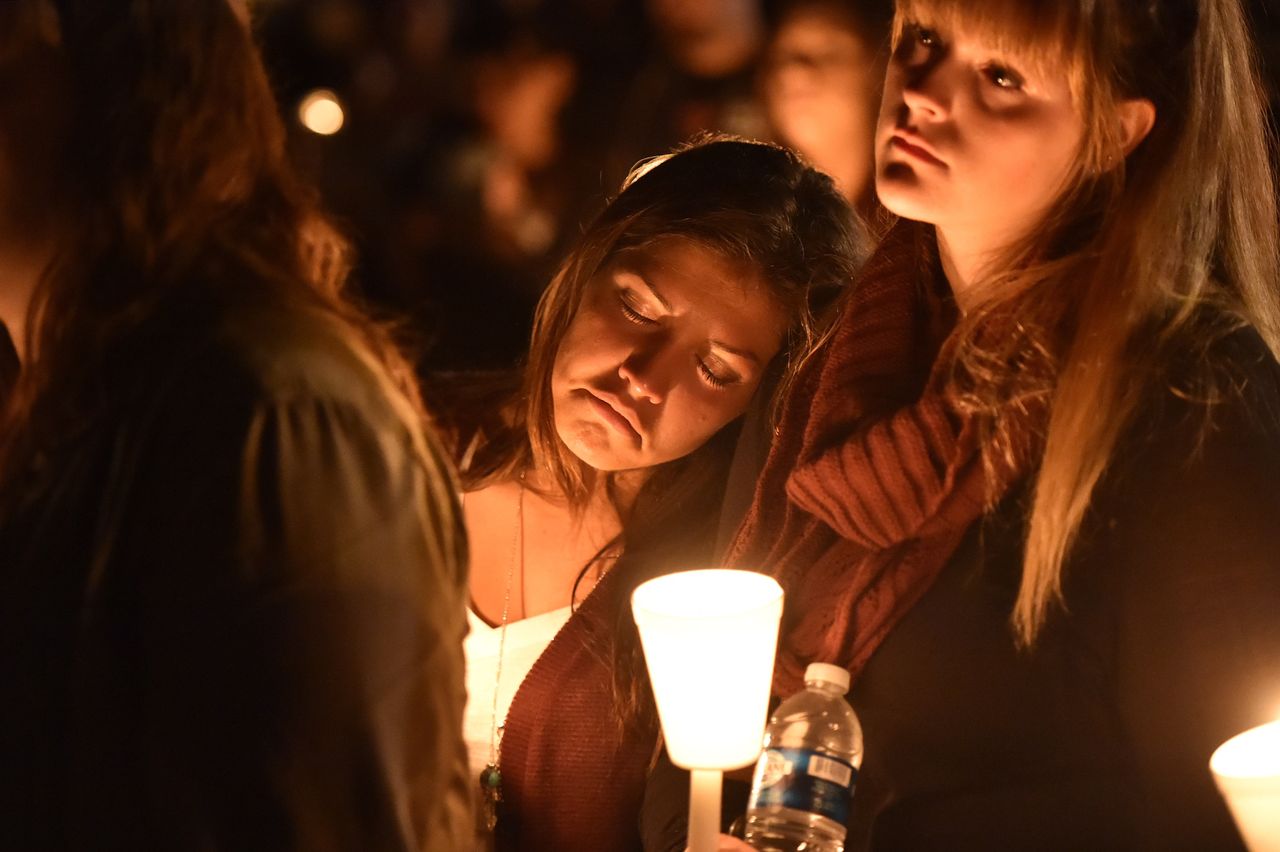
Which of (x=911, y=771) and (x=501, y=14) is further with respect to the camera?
(x=501, y=14)

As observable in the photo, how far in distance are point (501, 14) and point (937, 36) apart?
171 centimetres

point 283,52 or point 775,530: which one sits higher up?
point 283,52

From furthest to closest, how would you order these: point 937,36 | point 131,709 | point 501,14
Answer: point 501,14 < point 937,36 < point 131,709

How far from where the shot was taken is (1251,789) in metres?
1.28

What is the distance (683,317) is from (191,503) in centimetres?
120

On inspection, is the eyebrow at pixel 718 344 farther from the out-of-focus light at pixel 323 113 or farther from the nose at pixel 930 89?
the out-of-focus light at pixel 323 113

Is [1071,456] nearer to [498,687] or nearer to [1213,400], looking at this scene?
[1213,400]

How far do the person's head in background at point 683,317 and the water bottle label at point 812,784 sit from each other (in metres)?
0.66

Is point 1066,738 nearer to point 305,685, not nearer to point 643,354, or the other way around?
point 643,354

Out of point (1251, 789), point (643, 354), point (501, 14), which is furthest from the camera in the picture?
point (501, 14)

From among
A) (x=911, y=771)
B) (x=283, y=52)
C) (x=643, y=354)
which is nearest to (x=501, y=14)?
(x=283, y=52)

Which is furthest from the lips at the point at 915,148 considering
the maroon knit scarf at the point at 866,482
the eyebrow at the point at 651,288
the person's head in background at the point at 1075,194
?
the eyebrow at the point at 651,288

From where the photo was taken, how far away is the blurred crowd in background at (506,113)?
301 cm

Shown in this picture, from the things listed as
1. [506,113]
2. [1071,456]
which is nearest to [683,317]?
[1071,456]
